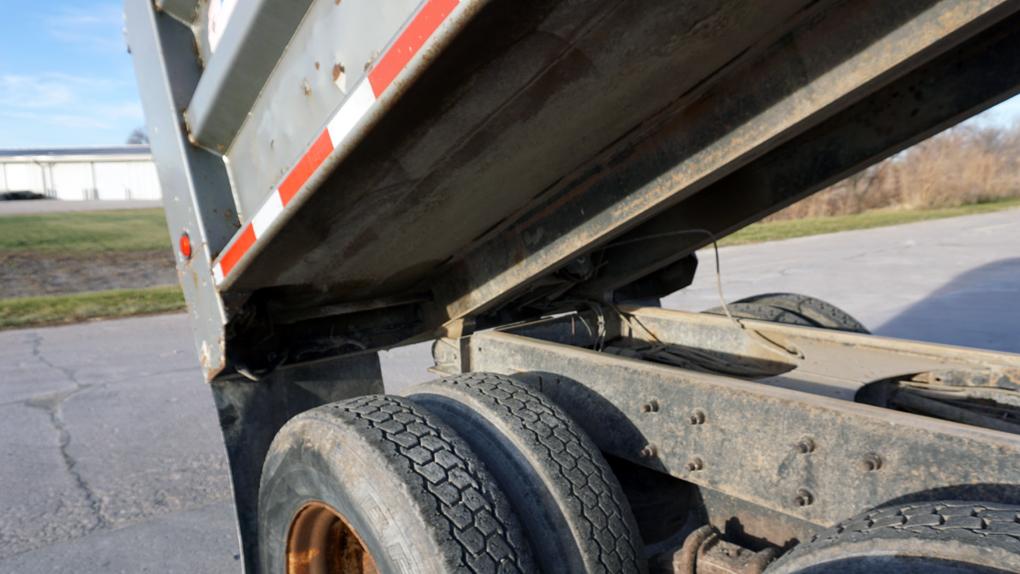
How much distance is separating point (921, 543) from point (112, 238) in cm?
2227

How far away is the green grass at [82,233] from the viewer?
58.7 ft

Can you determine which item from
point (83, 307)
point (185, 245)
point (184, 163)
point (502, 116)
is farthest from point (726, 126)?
point (83, 307)

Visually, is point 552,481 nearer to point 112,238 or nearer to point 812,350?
point 812,350

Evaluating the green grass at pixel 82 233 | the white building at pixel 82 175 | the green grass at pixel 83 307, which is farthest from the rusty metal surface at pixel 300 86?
the white building at pixel 82 175

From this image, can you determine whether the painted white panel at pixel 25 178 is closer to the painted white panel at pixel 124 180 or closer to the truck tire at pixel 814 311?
the painted white panel at pixel 124 180

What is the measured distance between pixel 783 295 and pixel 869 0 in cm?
249

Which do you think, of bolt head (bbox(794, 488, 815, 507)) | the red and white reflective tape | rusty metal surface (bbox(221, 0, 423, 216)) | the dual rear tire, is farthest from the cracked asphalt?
bolt head (bbox(794, 488, 815, 507))

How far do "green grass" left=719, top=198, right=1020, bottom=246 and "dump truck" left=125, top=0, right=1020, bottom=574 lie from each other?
12.3m

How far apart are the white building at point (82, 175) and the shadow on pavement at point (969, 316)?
193 feet

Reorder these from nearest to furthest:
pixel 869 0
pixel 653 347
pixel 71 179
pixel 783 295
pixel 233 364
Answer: pixel 869 0, pixel 233 364, pixel 653 347, pixel 783 295, pixel 71 179

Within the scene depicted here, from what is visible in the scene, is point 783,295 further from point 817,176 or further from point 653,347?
point 817,176

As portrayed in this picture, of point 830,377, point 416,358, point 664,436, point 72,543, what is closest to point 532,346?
point 664,436

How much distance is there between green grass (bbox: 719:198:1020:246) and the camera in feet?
54.1

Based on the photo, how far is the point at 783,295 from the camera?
3971mm
